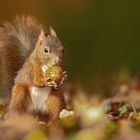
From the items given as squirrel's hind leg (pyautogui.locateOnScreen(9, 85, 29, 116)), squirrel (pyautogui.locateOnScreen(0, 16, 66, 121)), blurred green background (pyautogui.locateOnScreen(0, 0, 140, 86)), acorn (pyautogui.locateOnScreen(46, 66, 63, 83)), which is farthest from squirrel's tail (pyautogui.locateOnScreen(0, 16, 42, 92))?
blurred green background (pyautogui.locateOnScreen(0, 0, 140, 86))

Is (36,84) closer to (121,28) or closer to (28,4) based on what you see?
(28,4)

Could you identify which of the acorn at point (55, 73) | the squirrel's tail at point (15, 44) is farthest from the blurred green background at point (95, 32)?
the acorn at point (55, 73)

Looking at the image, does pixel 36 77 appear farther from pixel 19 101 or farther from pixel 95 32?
pixel 95 32

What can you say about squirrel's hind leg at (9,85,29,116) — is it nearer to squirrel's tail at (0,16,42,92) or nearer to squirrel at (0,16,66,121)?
squirrel at (0,16,66,121)

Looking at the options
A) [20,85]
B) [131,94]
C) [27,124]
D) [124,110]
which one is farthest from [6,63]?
[131,94]

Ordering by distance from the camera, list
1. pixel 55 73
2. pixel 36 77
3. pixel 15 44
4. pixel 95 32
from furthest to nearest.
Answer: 1. pixel 95 32
2. pixel 15 44
3. pixel 36 77
4. pixel 55 73

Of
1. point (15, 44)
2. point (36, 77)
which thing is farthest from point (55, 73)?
point (15, 44)
